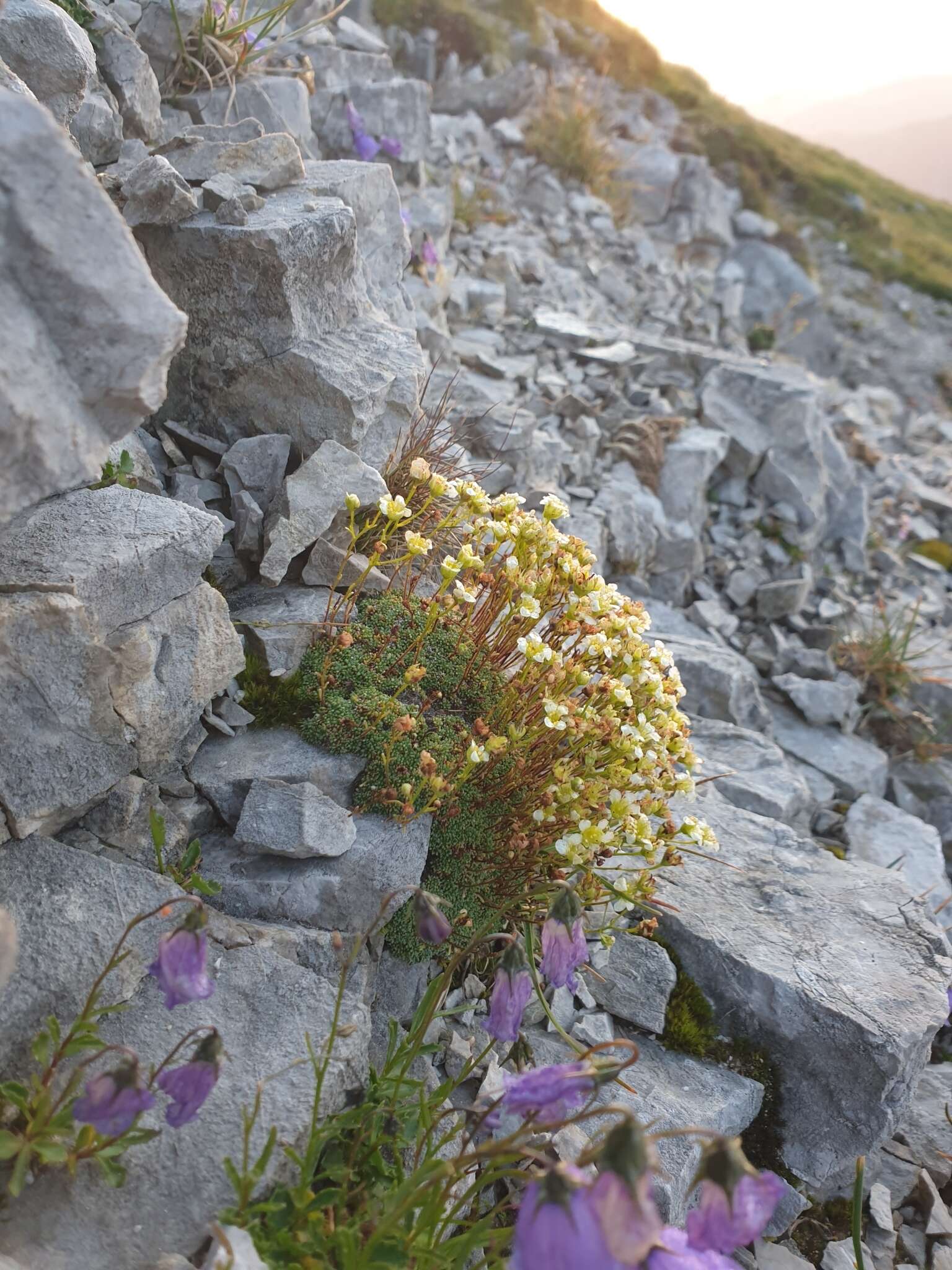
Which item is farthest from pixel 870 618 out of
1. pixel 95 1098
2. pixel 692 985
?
pixel 95 1098

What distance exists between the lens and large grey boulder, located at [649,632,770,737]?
574 centimetres

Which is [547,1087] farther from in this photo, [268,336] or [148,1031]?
[268,336]

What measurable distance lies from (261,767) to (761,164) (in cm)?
2028

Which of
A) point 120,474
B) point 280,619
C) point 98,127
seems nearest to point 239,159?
point 98,127

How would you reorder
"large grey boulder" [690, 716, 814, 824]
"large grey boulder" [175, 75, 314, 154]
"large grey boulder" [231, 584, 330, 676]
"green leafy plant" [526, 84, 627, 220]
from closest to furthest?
"large grey boulder" [231, 584, 330, 676] < "large grey boulder" [690, 716, 814, 824] < "large grey boulder" [175, 75, 314, 154] < "green leafy plant" [526, 84, 627, 220]

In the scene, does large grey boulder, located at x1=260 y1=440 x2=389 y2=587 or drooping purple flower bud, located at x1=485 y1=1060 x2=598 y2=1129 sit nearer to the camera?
drooping purple flower bud, located at x1=485 y1=1060 x2=598 y2=1129

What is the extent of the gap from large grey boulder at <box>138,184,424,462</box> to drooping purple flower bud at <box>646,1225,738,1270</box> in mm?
3398

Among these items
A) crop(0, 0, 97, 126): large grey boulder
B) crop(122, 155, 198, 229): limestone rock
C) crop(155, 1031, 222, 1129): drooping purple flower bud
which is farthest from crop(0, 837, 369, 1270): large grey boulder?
crop(0, 0, 97, 126): large grey boulder

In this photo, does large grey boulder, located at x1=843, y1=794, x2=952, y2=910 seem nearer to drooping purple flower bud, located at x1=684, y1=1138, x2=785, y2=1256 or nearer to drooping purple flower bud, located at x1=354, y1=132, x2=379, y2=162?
drooping purple flower bud, located at x1=684, y1=1138, x2=785, y2=1256

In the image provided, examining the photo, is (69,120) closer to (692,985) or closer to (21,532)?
(21,532)

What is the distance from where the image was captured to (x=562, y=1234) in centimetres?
148

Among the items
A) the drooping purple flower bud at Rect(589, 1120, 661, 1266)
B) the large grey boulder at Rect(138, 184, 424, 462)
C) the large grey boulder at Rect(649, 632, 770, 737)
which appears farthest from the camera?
the large grey boulder at Rect(649, 632, 770, 737)

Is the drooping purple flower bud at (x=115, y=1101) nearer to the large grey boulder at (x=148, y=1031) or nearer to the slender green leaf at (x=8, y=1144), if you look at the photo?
the slender green leaf at (x=8, y=1144)

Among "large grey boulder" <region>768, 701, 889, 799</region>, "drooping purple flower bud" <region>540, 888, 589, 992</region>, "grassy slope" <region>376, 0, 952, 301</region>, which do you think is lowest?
"large grey boulder" <region>768, 701, 889, 799</region>
